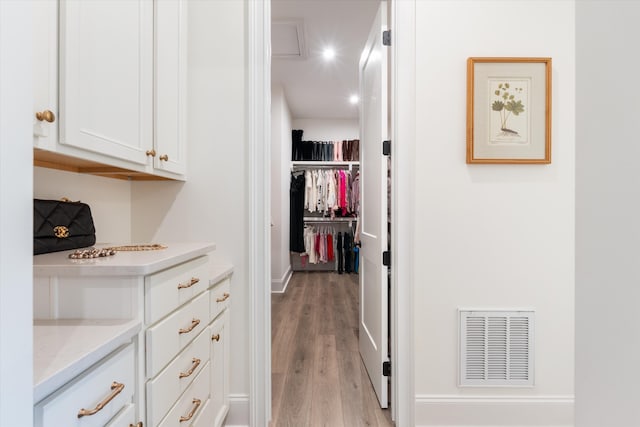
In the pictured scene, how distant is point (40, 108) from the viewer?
0.84 metres

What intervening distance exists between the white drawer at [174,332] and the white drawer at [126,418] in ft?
0.30

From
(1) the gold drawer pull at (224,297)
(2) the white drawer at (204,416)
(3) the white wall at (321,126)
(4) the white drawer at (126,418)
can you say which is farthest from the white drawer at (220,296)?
(3) the white wall at (321,126)

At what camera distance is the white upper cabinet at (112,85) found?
0.88 m

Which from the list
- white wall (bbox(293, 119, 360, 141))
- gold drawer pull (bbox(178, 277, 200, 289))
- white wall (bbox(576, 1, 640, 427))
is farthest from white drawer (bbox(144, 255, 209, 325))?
white wall (bbox(293, 119, 360, 141))

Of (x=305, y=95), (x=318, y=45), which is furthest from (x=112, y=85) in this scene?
(x=305, y=95)

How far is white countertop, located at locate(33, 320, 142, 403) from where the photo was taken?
546mm

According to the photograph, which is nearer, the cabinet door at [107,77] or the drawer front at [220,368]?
the cabinet door at [107,77]

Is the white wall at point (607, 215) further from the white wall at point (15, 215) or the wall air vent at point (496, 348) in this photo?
the wall air vent at point (496, 348)

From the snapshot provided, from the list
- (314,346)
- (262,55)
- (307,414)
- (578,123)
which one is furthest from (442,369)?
(262,55)

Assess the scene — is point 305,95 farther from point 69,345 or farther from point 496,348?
point 69,345

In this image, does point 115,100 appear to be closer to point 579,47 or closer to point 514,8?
point 579,47

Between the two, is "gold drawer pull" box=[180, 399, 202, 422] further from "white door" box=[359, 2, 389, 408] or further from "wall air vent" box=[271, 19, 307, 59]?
"wall air vent" box=[271, 19, 307, 59]

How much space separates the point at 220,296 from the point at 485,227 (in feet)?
4.35

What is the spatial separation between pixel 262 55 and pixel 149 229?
106 cm
